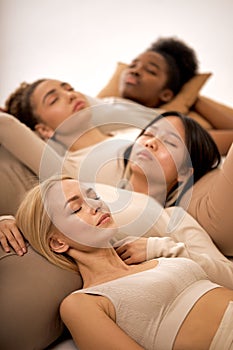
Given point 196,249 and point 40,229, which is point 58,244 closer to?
point 40,229

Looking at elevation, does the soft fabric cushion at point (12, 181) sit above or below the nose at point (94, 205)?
below

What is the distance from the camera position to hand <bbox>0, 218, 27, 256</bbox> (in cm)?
128

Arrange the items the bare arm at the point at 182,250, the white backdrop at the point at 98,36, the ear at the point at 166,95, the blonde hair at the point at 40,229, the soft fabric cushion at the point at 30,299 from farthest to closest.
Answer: the white backdrop at the point at 98,36 → the ear at the point at 166,95 → the bare arm at the point at 182,250 → the blonde hair at the point at 40,229 → the soft fabric cushion at the point at 30,299

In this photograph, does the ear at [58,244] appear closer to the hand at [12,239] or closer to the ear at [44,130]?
the hand at [12,239]

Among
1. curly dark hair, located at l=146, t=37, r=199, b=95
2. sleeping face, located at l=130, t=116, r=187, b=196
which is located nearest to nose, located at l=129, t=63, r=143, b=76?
curly dark hair, located at l=146, t=37, r=199, b=95

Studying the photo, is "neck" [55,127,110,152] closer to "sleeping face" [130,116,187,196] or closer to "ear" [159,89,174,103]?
"sleeping face" [130,116,187,196]

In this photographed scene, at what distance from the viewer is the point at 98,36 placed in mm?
3746

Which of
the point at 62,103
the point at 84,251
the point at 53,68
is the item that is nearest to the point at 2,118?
the point at 62,103

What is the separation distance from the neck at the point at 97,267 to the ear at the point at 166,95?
5.61 feet

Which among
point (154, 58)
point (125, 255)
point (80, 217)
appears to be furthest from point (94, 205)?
point (154, 58)

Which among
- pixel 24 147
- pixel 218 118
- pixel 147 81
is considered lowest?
pixel 218 118

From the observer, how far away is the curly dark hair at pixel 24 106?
2.20m

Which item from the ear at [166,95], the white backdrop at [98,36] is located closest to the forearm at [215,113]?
the ear at [166,95]

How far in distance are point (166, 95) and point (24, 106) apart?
3.14 ft
